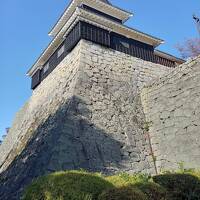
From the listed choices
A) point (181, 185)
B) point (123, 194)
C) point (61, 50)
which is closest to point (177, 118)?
point (181, 185)

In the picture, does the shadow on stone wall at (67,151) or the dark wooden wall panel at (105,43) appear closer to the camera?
the shadow on stone wall at (67,151)

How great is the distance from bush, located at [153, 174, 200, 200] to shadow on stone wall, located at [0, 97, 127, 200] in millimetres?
3421

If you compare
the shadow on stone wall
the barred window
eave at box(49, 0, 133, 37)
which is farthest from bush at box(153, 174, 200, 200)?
eave at box(49, 0, 133, 37)

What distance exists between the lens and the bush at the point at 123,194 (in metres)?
4.28

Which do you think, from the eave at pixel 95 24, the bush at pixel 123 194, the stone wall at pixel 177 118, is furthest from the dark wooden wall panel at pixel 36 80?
the bush at pixel 123 194

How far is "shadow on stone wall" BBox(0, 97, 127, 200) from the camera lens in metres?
8.98

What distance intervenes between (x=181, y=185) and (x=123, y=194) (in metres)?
2.08

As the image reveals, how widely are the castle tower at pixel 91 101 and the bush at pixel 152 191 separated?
13.1 feet

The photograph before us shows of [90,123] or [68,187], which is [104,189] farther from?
[90,123]

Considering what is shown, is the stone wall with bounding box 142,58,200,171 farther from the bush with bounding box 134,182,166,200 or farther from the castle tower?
the bush with bounding box 134,182,166,200

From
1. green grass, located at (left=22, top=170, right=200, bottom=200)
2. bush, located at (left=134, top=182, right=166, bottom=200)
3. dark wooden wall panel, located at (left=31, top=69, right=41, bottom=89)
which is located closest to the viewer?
green grass, located at (left=22, top=170, right=200, bottom=200)

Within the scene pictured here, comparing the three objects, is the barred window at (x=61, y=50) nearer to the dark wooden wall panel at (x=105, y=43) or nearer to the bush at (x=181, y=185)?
the dark wooden wall panel at (x=105, y=43)

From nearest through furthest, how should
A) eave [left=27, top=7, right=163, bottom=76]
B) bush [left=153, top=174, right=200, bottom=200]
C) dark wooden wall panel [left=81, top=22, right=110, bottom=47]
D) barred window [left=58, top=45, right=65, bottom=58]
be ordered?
bush [left=153, top=174, right=200, bottom=200], dark wooden wall panel [left=81, top=22, right=110, bottom=47], eave [left=27, top=7, right=163, bottom=76], barred window [left=58, top=45, right=65, bottom=58]

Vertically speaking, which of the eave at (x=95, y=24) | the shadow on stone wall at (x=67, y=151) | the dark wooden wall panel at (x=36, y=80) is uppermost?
the eave at (x=95, y=24)
